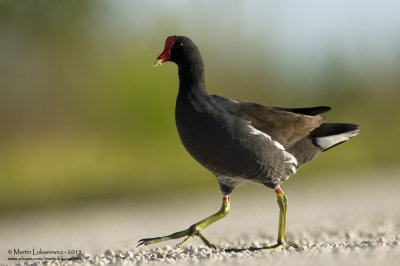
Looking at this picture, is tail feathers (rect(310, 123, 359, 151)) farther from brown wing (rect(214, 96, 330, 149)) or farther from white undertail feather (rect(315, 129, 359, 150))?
brown wing (rect(214, 96, 330, 149))

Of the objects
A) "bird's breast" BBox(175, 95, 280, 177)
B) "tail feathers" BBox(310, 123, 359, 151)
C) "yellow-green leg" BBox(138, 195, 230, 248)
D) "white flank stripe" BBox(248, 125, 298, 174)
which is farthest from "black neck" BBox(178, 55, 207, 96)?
"tail feathers" BBox(310, 123, 359, 151)

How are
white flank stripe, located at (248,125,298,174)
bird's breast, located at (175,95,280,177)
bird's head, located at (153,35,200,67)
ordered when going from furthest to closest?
bird's head, located at (153,35,200,67) → white flank stripe, located at (248,125,298,174) → bird's breast, located at (175,95,280,177)

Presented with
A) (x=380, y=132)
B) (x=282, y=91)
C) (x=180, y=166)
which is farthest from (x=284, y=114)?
(x=282, y=91)

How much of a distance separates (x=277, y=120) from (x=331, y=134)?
0.78m

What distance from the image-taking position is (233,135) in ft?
19.0

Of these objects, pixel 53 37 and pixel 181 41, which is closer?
pixel 181 41

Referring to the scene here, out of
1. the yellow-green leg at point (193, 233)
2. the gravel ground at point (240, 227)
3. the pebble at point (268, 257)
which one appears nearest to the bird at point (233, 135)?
the yellow-green leg at point (193, 233)

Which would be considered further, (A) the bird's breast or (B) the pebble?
(A) the bird's breast

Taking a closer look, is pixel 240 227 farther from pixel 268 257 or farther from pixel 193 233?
pixel 268 257

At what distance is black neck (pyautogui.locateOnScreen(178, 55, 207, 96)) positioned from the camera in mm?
5995

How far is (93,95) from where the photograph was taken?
17.4 m

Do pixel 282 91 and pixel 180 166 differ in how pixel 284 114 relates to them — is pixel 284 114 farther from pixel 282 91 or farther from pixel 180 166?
pixel 282 91

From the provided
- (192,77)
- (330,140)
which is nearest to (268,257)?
(192,77)

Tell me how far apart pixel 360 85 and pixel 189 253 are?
53.5 feet
